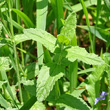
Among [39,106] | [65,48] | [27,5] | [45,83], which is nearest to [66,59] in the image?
[65,48]

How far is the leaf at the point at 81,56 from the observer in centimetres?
109

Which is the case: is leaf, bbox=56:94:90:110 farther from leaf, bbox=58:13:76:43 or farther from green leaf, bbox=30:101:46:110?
leaf, bbox=58:13:76:43

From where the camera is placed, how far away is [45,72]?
1.13 meters

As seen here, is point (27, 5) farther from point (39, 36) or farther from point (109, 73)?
point (109, 73)

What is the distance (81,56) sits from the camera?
111 centimetres

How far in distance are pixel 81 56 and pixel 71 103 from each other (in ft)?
0.84

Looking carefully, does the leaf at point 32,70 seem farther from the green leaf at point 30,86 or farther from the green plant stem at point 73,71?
the green plant stem at point 73,71

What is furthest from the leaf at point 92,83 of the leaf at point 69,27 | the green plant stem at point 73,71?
the leaf at point 69,27

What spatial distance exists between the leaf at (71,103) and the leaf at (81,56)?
222 mm

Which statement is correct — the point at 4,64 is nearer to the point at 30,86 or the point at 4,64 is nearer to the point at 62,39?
the point at 30,86

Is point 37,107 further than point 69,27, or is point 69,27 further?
point 37,107

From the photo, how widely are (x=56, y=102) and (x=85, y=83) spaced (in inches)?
12.2

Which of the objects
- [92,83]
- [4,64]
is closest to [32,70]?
[4,64]

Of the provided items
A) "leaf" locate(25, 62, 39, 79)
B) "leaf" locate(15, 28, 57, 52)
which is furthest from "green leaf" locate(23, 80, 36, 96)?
"leaf" locate(15, 28, 57, 52)
